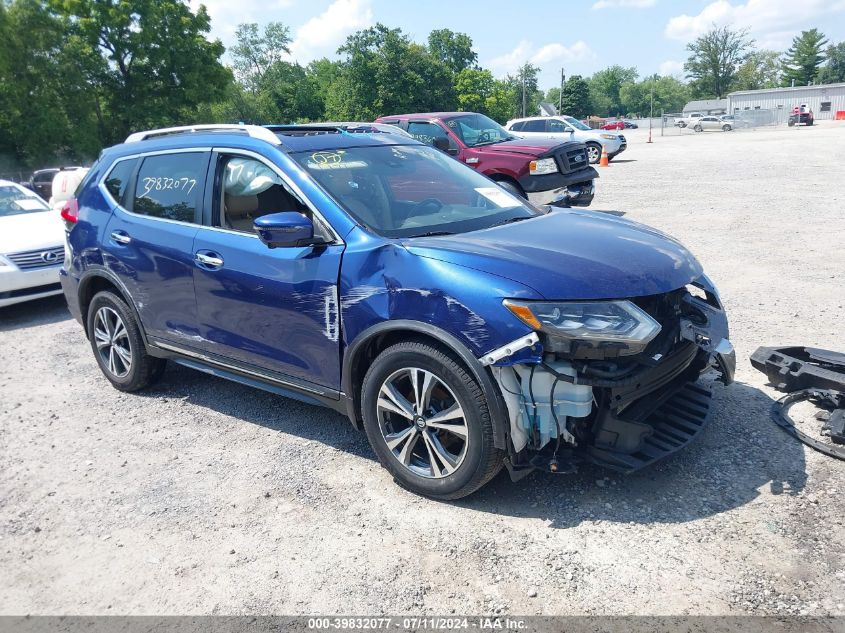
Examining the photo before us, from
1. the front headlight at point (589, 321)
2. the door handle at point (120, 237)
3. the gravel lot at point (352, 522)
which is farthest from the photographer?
the door handle at point (120, 237)

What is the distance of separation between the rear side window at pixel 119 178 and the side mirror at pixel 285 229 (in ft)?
6.76

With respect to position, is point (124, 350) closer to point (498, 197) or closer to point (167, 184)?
point (167, 184)

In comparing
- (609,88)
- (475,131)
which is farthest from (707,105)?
(475,131)

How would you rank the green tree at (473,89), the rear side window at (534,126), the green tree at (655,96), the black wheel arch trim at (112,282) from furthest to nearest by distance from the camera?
the green tree at (655,96) → the green tree at (473,89) → the rear side window at (534,126) → the black wheel arch trim at (112,282)

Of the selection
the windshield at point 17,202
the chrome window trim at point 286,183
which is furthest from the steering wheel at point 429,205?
the windshield at point 17,202

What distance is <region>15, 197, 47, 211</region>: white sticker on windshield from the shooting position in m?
9.45

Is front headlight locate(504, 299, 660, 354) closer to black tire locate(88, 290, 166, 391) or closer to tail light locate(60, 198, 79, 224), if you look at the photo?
black tire locate(88, 290, 166, 391)

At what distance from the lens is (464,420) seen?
133 inches

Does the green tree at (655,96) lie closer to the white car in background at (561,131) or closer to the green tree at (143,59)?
the green tree at (143,59)

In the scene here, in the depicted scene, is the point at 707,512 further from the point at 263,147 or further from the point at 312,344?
the point at 263,147

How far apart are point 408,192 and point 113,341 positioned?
9.05ft

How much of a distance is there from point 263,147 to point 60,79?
3944cm

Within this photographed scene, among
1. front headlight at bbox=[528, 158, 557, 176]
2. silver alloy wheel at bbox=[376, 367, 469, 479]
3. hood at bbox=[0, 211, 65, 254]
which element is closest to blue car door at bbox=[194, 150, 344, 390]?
silver alloy wheel at bbox=[376, 367, 469, 479]

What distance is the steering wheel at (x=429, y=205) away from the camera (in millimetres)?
4207
